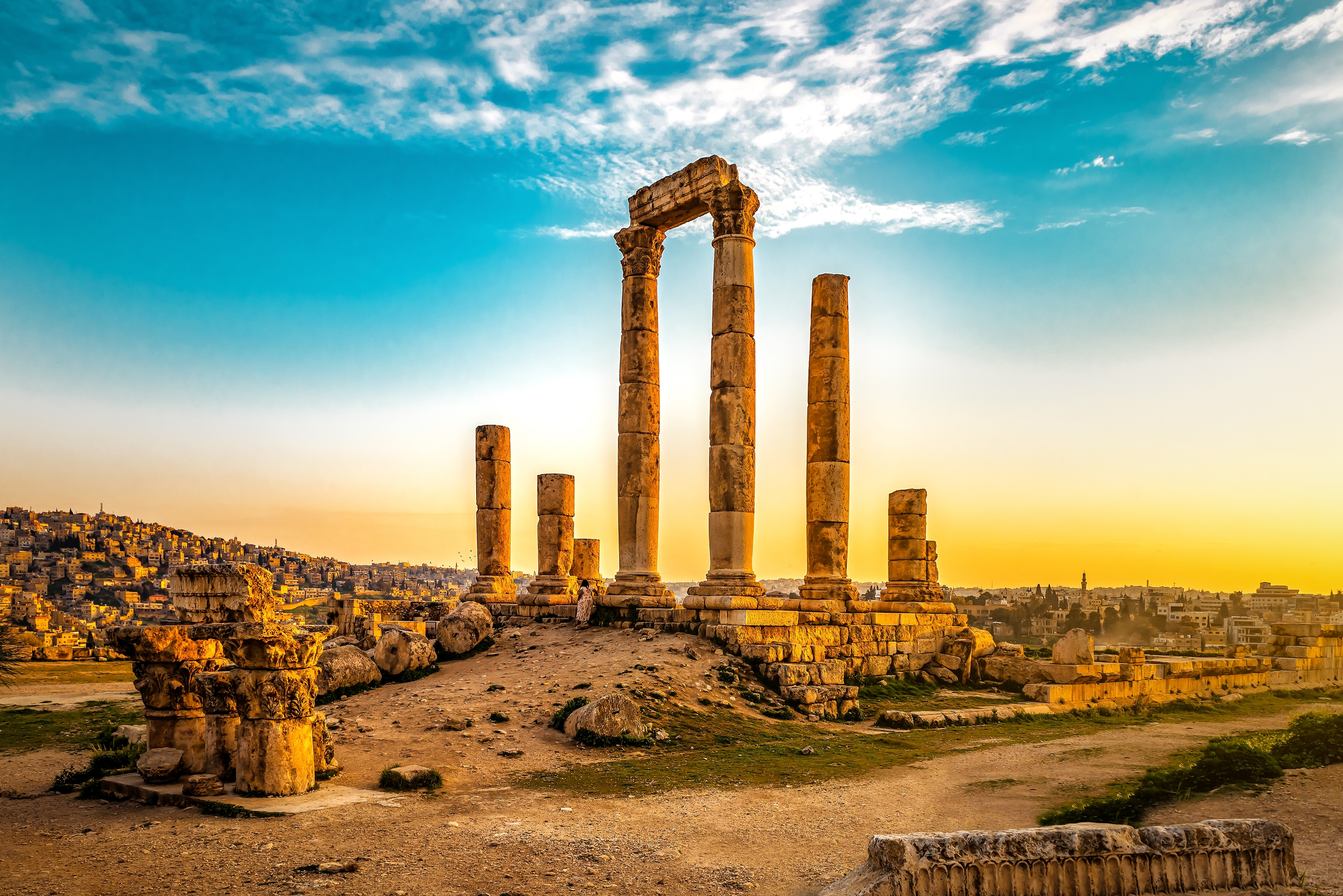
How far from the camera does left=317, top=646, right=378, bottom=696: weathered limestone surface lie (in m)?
17.3

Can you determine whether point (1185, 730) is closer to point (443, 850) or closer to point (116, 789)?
point (443, 850)

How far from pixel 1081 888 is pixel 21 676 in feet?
89.5

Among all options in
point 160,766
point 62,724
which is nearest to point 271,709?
point 160,766

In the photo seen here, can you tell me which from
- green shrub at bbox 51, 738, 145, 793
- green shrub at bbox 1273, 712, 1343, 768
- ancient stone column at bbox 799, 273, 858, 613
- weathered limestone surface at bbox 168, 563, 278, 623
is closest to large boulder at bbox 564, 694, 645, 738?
weathered limestone surface at bbox 168, 563, 278, 623

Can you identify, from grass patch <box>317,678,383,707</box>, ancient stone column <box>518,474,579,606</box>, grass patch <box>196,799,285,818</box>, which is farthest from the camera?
ancient stone column <box>518,474,579,606</box>

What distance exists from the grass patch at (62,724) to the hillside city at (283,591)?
19.9m

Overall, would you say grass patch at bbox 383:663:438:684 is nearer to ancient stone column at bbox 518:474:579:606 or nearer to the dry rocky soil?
the dry rocky soil

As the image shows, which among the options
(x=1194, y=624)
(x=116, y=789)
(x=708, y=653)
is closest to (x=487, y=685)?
(x=708, y=653)

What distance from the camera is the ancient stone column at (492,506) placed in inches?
1081

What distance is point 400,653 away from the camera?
18.9m

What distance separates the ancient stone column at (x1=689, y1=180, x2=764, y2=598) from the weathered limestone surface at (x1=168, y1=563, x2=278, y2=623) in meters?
11.5

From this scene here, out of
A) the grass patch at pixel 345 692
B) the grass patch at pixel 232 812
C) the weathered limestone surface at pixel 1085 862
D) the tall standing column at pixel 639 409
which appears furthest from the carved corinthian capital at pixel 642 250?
the weathered limestone surface at pixel 1085 862

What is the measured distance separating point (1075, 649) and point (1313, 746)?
10.7 m

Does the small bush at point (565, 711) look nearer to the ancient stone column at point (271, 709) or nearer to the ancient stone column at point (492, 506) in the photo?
the ancient stone column at point (271, 709)
